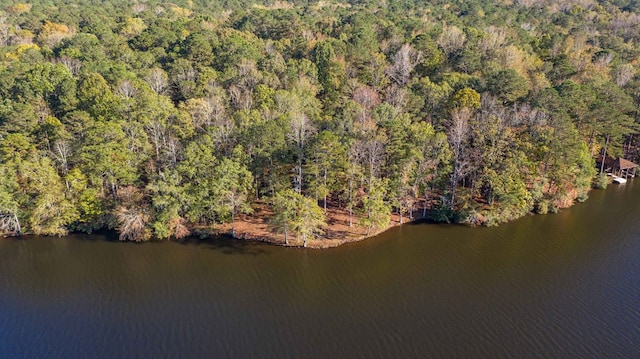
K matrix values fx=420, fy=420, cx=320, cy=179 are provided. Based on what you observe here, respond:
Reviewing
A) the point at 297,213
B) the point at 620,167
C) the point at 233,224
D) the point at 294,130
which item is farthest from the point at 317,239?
the point at 620,167

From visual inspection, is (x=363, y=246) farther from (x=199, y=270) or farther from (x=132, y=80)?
(x=132, y=80)

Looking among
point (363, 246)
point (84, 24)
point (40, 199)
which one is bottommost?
point (363, 246)

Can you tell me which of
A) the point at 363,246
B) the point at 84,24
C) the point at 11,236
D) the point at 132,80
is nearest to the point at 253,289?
the point at 363,246

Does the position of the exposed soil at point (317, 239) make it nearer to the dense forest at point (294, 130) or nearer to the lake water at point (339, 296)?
the dense forest at point (294, 130)

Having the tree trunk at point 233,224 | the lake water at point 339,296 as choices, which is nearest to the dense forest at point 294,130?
the tree trunk at point 233,224

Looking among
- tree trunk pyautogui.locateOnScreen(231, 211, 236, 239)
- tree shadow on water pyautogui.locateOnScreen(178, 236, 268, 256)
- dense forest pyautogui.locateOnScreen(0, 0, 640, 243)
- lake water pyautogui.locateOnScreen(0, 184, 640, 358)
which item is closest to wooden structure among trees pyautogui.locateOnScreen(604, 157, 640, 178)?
dense forest pyautogui.locateOnScreen(0, 0, 640, 243)

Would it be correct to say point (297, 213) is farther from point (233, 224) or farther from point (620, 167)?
point (620, 167)
